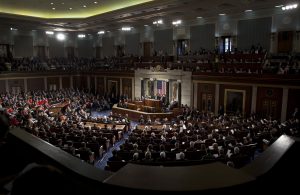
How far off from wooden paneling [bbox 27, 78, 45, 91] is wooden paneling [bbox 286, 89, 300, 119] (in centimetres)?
2848

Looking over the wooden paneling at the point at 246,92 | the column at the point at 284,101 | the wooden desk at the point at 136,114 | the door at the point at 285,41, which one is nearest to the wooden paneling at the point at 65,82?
the wooden desk at the point at 136,114

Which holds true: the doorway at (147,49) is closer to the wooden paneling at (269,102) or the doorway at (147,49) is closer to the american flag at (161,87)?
the american flag at (161,87)

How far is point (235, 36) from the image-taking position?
978 inches

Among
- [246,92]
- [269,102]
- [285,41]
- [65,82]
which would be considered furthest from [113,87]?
[285,41]

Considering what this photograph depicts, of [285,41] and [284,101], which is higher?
[285,41]

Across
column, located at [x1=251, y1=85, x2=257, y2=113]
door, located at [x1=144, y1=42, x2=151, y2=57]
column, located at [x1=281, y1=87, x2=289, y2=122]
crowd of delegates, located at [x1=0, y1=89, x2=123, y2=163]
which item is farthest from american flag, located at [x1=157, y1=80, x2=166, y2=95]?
column, located at [x1=281, y1=87, x2=289, y2=122]

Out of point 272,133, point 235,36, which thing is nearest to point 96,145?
point 272,133

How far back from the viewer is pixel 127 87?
29.4m

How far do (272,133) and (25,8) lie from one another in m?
29.0

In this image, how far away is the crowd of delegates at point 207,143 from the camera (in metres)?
9.23

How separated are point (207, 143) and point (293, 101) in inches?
371

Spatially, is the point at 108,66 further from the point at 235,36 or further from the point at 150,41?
the point at 235,36

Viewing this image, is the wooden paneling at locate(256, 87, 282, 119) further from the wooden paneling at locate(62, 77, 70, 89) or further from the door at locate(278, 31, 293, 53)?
the wooden paneling at locate(62, 77, 70, 89)

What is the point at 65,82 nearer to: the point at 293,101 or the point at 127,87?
the point at 127,87
